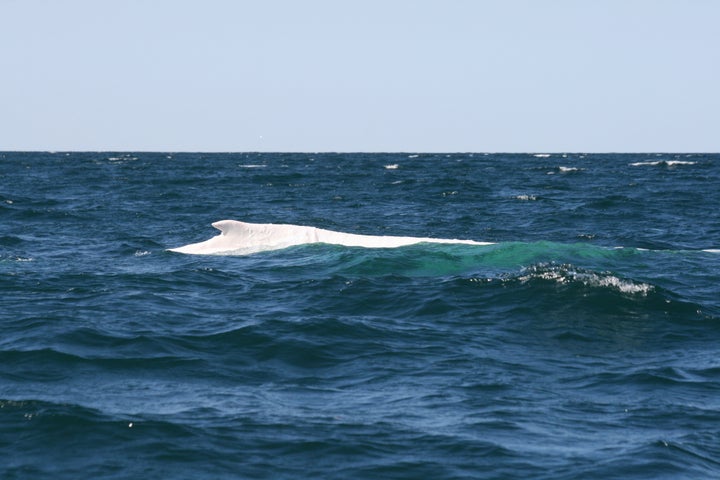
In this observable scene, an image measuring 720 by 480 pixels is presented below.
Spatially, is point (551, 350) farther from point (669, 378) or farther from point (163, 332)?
point (163, 332)

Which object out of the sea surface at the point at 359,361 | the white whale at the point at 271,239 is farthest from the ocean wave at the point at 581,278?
the white whale at the point at 271,239

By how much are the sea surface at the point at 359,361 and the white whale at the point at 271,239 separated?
868 mm

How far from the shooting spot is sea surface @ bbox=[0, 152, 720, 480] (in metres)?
9.43

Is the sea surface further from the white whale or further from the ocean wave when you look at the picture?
the white whale

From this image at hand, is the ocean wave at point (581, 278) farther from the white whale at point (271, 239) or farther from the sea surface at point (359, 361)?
the white whale at point (271, 239)

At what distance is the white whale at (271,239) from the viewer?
2695cm

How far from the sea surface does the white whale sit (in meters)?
0.87

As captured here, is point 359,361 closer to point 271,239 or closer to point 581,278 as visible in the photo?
point 581,278

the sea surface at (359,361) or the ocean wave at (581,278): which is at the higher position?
the ocean wave at (581,278)

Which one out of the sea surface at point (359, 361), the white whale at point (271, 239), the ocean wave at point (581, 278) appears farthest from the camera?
the white whale at point (271, 239)

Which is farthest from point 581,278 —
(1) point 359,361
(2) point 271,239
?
(2) point 271,239

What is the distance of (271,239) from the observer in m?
28.3

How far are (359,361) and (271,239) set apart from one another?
590 inches

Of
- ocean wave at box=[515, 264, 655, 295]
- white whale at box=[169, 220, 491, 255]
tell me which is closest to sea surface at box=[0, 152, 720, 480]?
ocean wave at box=[515, 264, 655, 295]
